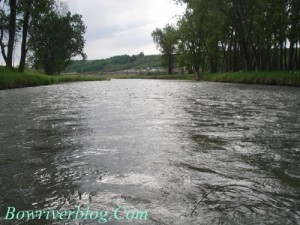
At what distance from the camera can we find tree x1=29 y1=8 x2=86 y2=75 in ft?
193

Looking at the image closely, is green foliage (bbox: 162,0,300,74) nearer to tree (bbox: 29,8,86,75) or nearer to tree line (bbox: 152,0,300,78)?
tree line (bbox: 152,0,300,78)

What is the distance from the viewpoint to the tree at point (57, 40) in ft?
193

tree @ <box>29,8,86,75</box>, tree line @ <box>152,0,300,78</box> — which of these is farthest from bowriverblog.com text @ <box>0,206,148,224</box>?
tree @ <box>29,8,86,75</box>

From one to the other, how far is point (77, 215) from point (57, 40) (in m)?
60.8

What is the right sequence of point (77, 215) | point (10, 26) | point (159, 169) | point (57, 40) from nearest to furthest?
1. point (77, 215)
2. point (159, 169)
3. point (10, 26)
4. point (57, 40)

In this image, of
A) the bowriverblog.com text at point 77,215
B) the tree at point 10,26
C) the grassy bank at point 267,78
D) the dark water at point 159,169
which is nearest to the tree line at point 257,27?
the grassy bank at point 267,78

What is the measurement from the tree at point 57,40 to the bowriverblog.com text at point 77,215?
2230 inches

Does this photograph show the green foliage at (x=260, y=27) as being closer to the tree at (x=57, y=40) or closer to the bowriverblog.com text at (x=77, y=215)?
the tree at (x=57, y=40)

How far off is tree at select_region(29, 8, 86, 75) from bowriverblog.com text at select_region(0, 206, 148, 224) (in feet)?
186

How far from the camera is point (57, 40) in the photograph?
6009 cm

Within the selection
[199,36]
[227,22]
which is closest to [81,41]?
[199,36]

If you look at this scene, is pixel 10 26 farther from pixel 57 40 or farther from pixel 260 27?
pixel 57 40

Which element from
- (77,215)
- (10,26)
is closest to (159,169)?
(77,215)

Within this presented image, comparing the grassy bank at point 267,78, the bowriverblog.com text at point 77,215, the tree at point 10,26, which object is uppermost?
the tree at point 10,26
